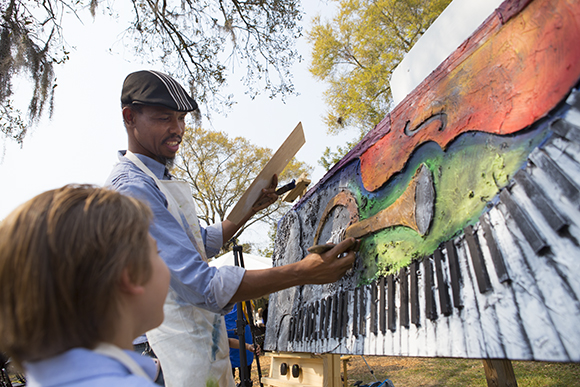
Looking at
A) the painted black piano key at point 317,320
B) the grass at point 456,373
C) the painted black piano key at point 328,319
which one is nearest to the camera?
the painted black piano key at point 328,319

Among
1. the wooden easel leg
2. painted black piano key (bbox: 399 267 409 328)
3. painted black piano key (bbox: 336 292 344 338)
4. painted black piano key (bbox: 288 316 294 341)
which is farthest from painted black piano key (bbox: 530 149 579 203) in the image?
the wooden easel leg

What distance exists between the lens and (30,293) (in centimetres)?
56

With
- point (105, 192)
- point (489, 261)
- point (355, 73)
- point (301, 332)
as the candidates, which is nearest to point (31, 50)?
point (301, 332)

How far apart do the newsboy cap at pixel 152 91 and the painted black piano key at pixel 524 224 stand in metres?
1.27

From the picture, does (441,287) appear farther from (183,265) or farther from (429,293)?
(183,265)

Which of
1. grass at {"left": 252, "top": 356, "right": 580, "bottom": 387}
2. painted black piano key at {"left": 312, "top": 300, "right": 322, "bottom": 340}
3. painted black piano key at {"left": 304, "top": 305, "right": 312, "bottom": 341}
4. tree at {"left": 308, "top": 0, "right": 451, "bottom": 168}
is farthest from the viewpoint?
tree at {"left": 308, "top": 0, "right": 451, "bottom": 168}

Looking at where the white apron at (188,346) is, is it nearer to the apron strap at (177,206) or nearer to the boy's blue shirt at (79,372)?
the apron strap at (177,206)

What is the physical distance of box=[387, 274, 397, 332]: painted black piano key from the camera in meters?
1.36

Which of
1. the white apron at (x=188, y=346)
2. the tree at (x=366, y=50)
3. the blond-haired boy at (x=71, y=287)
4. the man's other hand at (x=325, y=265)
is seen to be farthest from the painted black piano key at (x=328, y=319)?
the tree at (x=366, y=50)

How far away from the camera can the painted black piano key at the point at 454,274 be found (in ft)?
3.52

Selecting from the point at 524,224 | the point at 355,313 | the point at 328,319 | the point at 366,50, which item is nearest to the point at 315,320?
the point at 328,319

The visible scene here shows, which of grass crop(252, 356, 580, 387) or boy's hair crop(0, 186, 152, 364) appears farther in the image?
grass crop(252, 356, 580, 387)

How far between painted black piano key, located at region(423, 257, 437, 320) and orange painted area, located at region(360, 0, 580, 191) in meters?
0.43

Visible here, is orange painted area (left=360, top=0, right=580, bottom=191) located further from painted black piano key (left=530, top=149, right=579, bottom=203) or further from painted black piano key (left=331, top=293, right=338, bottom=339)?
painted black piano key (left=331, top=293, right=338, bottom=339)
